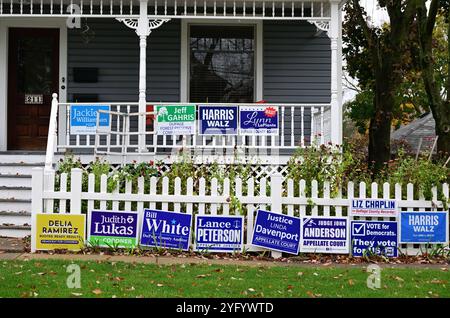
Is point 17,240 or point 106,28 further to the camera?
point 106,28

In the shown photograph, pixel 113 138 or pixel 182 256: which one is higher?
pixel 113 138

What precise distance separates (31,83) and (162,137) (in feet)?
10.3

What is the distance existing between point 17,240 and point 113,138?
3.96 m

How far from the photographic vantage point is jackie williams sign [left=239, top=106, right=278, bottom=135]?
1109cm

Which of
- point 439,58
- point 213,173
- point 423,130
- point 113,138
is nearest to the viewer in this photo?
point 213,173

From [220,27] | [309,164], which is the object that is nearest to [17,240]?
[309,164]

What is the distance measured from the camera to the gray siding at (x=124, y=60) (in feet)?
44.1

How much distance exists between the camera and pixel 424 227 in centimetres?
885

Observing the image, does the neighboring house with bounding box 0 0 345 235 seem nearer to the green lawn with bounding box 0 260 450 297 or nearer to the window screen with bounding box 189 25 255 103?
the window screen with bounding box 189 25 255 103

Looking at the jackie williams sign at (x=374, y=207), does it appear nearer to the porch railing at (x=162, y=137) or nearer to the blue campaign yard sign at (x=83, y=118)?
the porch railing at (x=162, y=137)

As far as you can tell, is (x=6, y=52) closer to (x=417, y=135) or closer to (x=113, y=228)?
(x=113, y=228)
